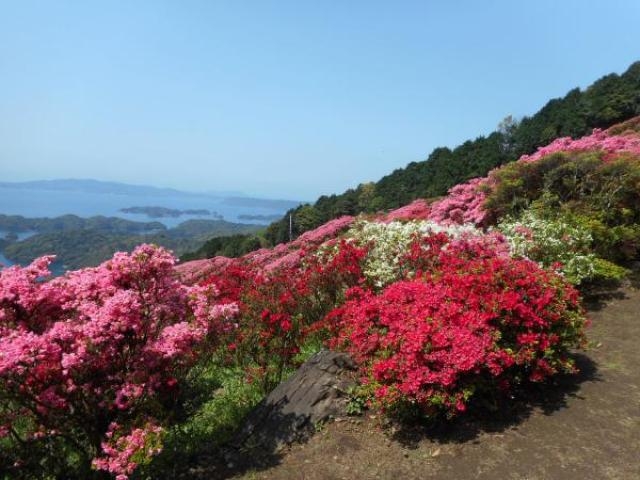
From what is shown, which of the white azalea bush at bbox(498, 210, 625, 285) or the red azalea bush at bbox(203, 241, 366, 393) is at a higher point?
the white azalea bush at bbox(498, 210, 625, 285)

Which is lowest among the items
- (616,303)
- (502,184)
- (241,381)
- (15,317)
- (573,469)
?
(241,381)

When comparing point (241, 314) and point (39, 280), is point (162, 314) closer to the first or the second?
point (39, 280)

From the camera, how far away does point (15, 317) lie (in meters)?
4.62

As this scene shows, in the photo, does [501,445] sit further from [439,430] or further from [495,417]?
A: [439,430]

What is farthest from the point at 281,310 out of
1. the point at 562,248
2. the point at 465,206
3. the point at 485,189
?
the point at 465,206

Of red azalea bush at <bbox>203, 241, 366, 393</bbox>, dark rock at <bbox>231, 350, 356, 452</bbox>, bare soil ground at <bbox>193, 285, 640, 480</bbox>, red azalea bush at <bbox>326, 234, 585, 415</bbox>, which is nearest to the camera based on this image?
bare soil ground at <bbox>193, 285, 640, 480</bbox>

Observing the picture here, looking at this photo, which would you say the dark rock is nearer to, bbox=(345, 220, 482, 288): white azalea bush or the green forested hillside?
bbox=(345, 220, 482, 288): white azalea bush

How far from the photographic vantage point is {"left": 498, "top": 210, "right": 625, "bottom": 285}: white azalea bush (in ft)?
26.2

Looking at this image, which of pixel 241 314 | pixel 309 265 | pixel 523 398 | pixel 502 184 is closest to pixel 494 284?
pixel 523 398

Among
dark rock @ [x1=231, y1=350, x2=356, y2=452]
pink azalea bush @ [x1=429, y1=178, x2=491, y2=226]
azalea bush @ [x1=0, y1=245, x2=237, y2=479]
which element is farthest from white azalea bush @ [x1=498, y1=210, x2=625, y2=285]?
azalea bush @ [x1=0, y1=245, x2=237, y2=479]

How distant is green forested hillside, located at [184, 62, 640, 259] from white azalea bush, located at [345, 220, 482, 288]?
35222 millimetres

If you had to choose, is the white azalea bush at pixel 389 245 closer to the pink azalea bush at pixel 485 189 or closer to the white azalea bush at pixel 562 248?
the white azalea bush at pixel 562 248

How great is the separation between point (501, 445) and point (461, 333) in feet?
3.81

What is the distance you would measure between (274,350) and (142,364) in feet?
8.77
